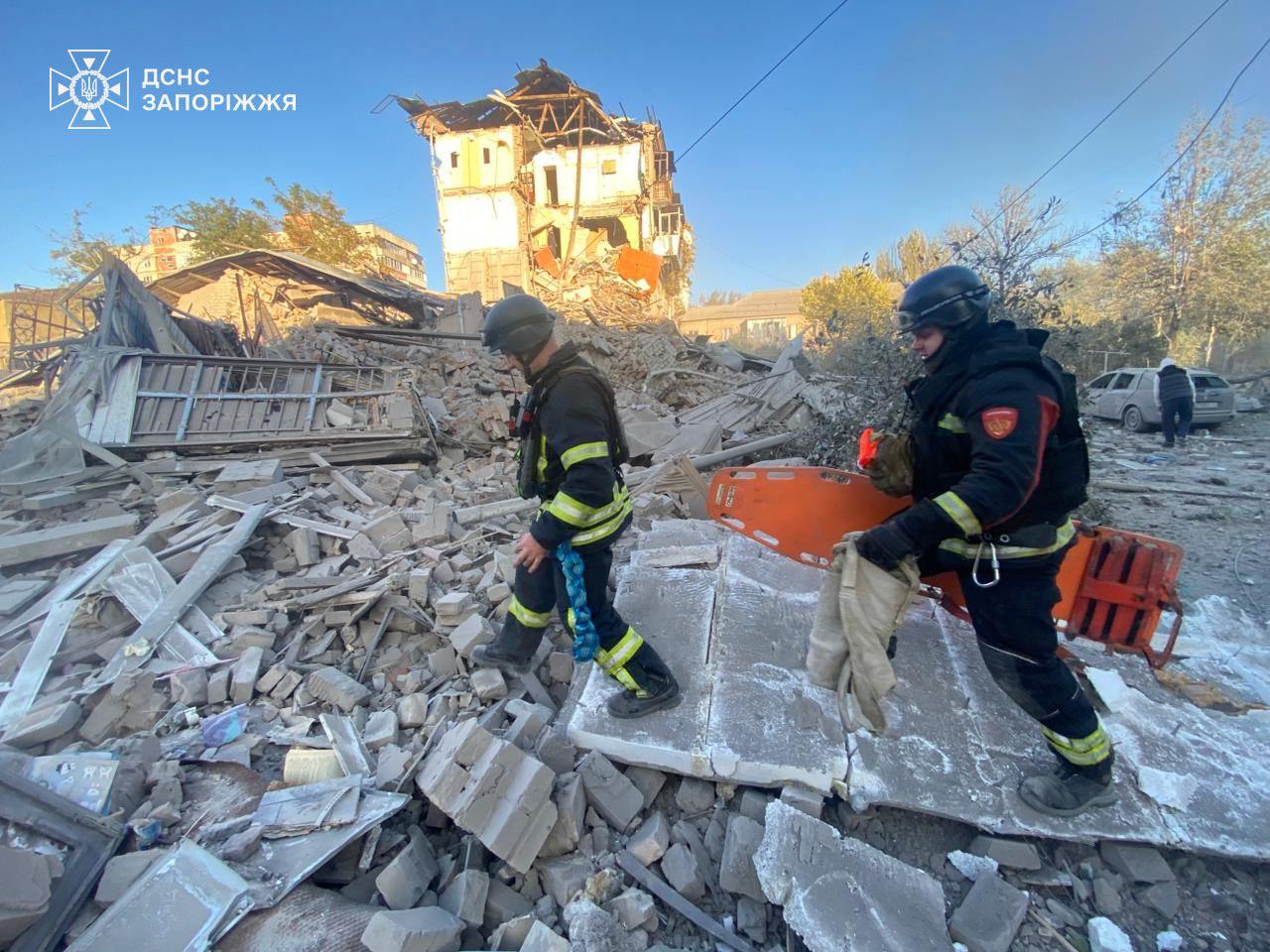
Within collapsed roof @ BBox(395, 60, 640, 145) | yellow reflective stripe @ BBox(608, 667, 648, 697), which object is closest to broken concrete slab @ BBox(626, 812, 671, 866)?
yellow reflective stripe @ BBox(608, 667, 648, 697)

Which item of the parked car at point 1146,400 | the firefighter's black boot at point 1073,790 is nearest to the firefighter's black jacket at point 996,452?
the firefighter's black boot at point 1073,790

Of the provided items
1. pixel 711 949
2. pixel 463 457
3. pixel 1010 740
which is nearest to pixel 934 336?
pixel 1010 740

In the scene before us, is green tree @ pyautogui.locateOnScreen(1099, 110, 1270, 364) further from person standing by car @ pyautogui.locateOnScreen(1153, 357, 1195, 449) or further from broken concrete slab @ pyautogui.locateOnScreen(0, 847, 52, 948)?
broken concrete slab @ pyautogui.locateOnScreen(0, 847, 52, 948)

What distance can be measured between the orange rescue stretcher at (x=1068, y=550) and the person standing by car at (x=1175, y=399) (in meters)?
10.5

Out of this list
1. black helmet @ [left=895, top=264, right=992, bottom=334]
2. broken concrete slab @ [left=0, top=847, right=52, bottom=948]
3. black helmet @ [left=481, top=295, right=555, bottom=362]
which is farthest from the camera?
black helmet @ [left=481, top=295, right=555, bottom=362]

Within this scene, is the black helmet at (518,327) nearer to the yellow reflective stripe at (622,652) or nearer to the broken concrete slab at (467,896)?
the yellow reflective stripe at (622,652)

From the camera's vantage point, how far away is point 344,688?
2.86 meters

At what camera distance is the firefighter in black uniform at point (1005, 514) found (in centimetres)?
187

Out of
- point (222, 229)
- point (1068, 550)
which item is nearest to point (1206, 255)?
point (1068, 550)

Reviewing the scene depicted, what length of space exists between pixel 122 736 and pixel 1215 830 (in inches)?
183

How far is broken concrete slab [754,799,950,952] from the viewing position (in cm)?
171

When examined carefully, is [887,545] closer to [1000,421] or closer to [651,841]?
[1000,421]

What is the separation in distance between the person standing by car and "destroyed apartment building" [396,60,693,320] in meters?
17.7

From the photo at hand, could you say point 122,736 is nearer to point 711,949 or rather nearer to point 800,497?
point 711,949
